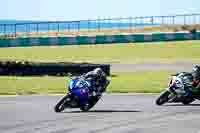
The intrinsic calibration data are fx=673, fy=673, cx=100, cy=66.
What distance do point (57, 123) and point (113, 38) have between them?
50321 mm

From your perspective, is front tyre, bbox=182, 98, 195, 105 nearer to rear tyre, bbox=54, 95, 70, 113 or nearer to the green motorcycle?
the green motorcycle

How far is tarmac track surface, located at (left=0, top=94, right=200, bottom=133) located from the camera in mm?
13766

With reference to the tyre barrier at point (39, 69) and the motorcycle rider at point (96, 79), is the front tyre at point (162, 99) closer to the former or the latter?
the motorcycle rider at point (96, 79)

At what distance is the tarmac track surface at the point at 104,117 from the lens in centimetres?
1377

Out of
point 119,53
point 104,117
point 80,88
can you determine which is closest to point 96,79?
point 80,88

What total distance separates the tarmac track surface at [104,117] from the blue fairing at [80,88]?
480 millimetres

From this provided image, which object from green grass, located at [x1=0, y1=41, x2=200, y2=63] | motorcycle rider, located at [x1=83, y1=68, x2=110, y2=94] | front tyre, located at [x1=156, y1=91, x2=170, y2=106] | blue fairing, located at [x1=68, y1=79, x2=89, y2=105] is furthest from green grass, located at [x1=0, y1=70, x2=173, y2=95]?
green grass, located at [x1=0, y1=41, x2=200, y2=63]

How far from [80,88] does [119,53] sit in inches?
1441

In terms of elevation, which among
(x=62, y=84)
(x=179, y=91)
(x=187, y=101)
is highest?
(x=179, y=91)

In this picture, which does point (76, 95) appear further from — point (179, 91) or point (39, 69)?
point (39, 69)

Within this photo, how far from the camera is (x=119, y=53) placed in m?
54.2

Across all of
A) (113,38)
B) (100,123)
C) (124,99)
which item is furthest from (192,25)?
(100,123)

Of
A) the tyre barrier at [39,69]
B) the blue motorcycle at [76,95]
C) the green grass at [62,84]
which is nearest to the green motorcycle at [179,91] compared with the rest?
the blue motorcycle at [76,95]

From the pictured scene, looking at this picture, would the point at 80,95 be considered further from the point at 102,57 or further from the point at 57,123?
the point at 102,57
